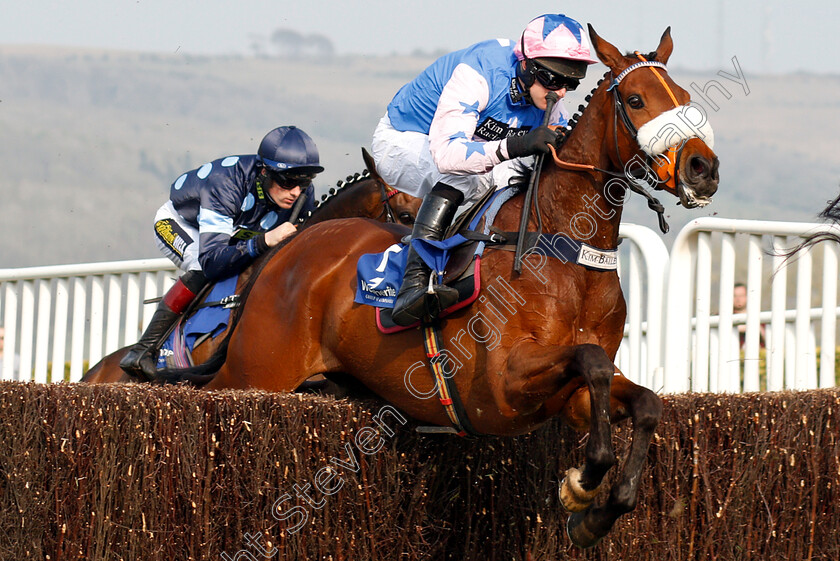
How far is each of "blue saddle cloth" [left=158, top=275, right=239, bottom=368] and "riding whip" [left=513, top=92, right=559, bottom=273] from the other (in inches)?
92.4

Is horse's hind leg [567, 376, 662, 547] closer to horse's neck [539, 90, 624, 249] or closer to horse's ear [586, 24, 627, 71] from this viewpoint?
horse's neck [539, 90, 624, 249]

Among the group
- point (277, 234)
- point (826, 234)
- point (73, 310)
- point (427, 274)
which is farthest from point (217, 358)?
point (73, 310)

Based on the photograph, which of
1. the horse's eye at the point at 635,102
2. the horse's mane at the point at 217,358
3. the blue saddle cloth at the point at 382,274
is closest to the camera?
the horse's eye at the point at 635,102

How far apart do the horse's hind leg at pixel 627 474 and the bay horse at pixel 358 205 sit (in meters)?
2.53

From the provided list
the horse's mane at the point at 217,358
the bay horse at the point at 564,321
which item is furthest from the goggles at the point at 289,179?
the bay horse at the point at 564,321

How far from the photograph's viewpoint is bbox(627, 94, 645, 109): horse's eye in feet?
13.4

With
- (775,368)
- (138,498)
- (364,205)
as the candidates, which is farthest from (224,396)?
(775,368)

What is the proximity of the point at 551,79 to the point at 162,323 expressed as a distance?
3073 mm

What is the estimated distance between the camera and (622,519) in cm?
446

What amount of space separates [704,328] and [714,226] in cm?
58

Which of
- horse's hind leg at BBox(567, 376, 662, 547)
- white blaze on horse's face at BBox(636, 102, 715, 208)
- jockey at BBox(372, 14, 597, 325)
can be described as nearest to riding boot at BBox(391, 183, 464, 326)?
jockey at BBox(372, 14, 597, 325)

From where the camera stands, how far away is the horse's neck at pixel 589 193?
431cm

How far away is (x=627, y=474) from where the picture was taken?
383 centimetres

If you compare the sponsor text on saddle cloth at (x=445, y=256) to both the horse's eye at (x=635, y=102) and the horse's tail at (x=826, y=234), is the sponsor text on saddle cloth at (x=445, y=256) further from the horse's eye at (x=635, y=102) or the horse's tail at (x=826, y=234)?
the horse's tail at (x=826, y=234)
